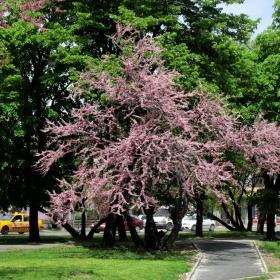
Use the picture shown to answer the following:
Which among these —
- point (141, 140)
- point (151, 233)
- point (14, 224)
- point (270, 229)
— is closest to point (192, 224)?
point (14, 224)

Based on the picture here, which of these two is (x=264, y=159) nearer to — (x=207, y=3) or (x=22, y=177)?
(x=207, y=3)

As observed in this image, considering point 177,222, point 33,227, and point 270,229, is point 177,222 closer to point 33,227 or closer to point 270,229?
point 270,229

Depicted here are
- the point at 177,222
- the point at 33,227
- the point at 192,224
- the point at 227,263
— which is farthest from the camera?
the point at 192,224

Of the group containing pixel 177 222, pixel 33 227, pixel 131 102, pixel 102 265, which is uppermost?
pixel 131 102

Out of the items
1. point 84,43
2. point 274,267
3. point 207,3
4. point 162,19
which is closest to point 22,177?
point 84,43

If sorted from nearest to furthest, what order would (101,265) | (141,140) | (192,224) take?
(101,265) → (141,140) → (192,224)

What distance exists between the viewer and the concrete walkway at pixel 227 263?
42.8ft

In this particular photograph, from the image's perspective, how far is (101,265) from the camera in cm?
1359

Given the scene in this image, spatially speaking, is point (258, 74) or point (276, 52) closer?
point (258, 74)

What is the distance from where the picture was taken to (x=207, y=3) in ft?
70.1

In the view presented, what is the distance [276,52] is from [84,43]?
11.7 meters

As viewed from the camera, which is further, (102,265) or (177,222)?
(177,222)

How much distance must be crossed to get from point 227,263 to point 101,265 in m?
4.52

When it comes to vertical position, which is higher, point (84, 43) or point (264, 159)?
point (84, 43)
